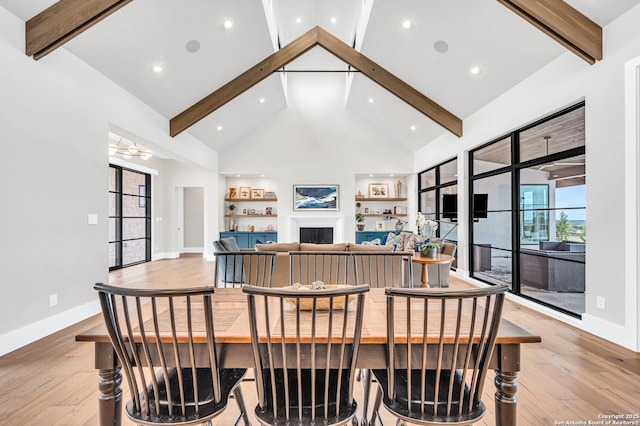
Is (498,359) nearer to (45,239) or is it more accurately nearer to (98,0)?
(45,239)

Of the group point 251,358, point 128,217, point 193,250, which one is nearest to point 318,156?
point 128,217

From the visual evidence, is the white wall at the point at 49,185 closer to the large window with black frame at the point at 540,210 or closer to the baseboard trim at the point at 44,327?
the baseboard trim at the point at 44,327

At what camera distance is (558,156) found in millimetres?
Result: 3869

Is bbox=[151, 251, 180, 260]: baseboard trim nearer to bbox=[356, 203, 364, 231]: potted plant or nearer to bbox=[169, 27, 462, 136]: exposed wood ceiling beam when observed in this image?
bbox=[169, 27, 462, 136]: exposed wood ceiling beam

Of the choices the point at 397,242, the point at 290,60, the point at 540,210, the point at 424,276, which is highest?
the point at 290,60

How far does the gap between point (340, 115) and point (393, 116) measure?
171 centimetres

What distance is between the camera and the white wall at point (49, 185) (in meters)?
2.89

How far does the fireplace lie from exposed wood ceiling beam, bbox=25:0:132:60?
640 cm

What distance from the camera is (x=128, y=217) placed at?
797cm

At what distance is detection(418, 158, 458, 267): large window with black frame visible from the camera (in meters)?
6.70

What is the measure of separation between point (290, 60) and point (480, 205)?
426 centimetres

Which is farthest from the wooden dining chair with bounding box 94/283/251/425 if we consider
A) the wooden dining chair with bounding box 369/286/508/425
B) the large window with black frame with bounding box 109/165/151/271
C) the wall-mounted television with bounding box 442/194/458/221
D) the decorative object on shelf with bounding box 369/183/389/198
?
the decorative object on shelf with bounding box 369/183/389/198

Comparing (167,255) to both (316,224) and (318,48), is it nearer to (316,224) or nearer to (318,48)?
(316,224)

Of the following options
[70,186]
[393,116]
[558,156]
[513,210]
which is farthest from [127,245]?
[558,156]
